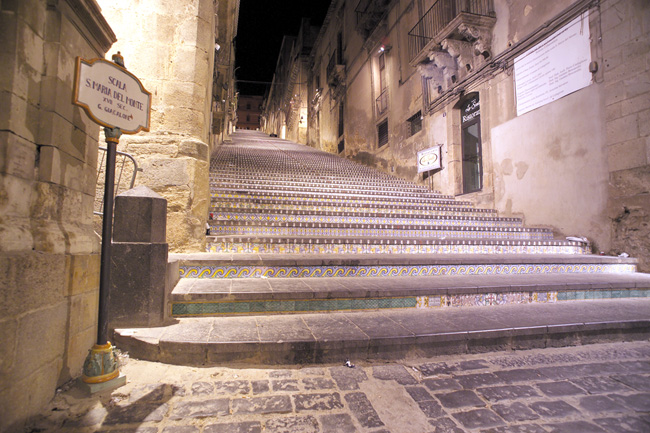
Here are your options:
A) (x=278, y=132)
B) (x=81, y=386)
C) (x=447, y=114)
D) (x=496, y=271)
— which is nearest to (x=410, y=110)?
(x=447, y=114)

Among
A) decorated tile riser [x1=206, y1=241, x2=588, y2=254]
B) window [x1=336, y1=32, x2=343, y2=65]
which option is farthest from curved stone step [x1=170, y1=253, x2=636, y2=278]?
window [x1=336, y1=32, x2=343, y2=65]

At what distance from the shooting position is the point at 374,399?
200cm

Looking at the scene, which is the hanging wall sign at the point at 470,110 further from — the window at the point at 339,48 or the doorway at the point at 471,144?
the window at the point at 339,48

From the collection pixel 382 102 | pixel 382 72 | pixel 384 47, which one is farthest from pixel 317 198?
pixel 382 72

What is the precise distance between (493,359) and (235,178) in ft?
23.5

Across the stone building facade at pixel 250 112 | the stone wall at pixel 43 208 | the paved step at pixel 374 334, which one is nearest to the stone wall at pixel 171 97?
the stone wall at pixel 43 208

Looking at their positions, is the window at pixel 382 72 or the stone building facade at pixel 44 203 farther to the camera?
the window at pixel 382 72

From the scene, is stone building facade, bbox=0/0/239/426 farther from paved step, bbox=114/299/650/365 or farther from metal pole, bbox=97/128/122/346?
paved step, bbox=114/299/650/365

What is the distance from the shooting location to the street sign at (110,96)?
1813 mm

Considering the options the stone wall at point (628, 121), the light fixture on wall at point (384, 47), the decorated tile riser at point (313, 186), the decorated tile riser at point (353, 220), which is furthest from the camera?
the light fixture on wall at point (384, 47)

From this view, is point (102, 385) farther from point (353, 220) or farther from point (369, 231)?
point (353, 220)

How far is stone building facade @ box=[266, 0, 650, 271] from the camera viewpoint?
5.25 meters

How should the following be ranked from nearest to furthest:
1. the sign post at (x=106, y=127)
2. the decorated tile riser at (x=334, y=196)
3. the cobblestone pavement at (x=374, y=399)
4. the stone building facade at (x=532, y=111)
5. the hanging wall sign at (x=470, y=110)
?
1. the cobblestone pavement at (x=374, y=399)
2. the sign post at (x=106, y=127)
3. the stone building facade at (x=532, y=111)
4. the decorated tile riser at (x=334, y=196)
5. the hanging wall sign at (x=470, y=110)

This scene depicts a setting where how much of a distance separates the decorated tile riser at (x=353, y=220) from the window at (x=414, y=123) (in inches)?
244
